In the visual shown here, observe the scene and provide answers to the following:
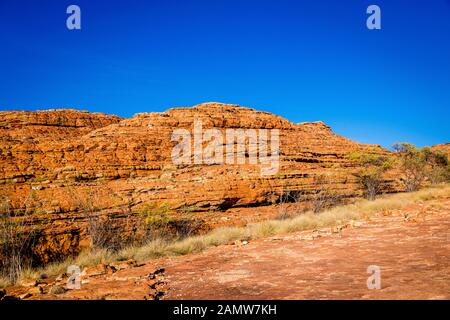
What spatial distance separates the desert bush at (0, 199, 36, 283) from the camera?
34.9 feet

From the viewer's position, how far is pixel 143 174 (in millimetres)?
18594

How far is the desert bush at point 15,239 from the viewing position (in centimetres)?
1063

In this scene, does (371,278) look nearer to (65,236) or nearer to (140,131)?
(65,236)

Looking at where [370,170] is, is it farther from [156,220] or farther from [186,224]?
[156,220]

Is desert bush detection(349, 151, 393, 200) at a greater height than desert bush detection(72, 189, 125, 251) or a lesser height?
greater

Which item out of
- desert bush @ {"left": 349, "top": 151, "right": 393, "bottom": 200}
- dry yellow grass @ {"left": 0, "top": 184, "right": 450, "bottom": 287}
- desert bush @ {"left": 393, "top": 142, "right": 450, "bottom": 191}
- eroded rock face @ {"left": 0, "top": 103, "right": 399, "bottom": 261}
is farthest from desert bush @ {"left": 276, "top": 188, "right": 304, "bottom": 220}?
desert bush @ {"left": 393, "top": 142, "right": 450, "bottom": 191}

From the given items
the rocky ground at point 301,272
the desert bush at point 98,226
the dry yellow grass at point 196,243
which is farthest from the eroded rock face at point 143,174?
the rocky ground at point 301,272

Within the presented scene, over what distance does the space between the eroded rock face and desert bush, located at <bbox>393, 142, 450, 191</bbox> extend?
54.9 inches

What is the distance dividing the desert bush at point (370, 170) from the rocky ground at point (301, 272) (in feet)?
42.1

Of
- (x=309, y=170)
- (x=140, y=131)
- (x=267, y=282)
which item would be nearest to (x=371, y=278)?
(x=267, y=282)

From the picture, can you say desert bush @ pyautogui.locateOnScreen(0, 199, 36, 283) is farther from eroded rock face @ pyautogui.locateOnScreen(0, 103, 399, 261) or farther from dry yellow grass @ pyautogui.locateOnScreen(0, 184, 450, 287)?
dry yellow grass @ pyautogui.locateOnScreen(0, 184, 450, 287)

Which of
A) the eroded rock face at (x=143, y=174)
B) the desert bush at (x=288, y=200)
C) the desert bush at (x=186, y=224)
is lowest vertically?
the desert bush at (x=186, y=224)

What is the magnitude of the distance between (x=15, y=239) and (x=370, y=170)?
64.7ft

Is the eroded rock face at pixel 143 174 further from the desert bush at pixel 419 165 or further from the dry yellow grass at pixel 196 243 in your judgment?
the dry yellow grass at pixel 196 243
